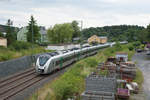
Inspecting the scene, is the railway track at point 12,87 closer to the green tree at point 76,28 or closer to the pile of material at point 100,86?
the pile of material at point 100,86

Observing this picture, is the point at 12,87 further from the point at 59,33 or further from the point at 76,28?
the point at 76,28

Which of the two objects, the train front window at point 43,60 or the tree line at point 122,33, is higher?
the tree line at point 122,33

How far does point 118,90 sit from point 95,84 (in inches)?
79.0

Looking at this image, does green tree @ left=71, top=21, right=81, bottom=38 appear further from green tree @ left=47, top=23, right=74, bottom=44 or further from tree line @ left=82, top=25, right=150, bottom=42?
green tree @ left=47, top=23, right=74, bottom=44

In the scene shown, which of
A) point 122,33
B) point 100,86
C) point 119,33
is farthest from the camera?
point 119,33

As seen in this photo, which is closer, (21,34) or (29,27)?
(29,27)

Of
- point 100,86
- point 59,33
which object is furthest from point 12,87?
point 59,33

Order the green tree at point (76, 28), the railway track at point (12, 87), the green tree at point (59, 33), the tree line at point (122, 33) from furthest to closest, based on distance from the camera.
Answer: the green tree at point (76, 28)
the tree line at point (122, 33)
the green tree at point (59, 33)
the railway track at point (12, 87)

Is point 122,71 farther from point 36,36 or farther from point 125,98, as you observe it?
point 36,36

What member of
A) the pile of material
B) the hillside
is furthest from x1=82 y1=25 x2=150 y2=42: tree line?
the pile of material

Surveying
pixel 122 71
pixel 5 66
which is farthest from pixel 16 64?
pixel 122 71

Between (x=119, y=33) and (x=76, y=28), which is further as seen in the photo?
(x=119, y=33)

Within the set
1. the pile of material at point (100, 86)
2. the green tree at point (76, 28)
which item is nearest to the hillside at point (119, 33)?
the green tree at point (76, 28)

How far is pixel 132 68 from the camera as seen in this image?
49.9 feet
